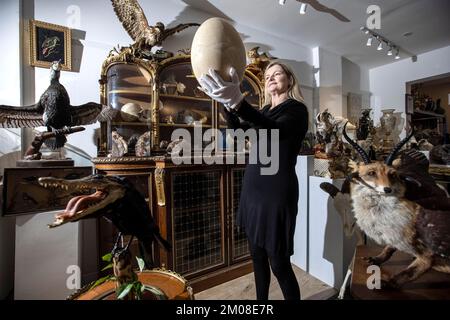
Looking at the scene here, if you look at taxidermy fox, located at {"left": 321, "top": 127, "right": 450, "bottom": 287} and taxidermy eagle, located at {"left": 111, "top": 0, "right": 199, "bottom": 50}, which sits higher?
taxidermy eagle, located at {"left": 111, "top": 0, "right": 199, "bottom": 50}

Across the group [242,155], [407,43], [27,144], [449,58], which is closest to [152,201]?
[242,155]

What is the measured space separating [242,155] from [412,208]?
1.16 metres

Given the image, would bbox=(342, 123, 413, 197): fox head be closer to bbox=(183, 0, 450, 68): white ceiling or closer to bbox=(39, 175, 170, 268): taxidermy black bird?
bbox=(39, 175, 170, 268): taxidermy black bird

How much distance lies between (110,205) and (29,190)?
0.89 meters

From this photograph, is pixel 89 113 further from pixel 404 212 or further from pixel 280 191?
pixel 404 212

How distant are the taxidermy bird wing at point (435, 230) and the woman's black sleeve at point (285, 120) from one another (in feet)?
1.48

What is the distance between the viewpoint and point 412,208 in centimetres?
61

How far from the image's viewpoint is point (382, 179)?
617mm

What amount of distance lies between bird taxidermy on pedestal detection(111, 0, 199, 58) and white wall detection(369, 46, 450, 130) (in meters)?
3.32

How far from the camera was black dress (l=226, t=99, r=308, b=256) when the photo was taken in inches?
31.0

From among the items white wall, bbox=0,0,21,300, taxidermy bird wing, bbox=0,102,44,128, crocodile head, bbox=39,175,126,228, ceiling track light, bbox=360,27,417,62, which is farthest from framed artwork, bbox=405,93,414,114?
white wall, bbox=0,0,21,300

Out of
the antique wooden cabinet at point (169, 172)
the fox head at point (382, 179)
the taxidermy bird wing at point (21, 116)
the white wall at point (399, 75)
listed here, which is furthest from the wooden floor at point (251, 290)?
the white wall at point (399, 75)

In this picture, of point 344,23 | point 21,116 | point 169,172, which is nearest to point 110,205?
point 169,172

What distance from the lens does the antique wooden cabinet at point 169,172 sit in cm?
139
